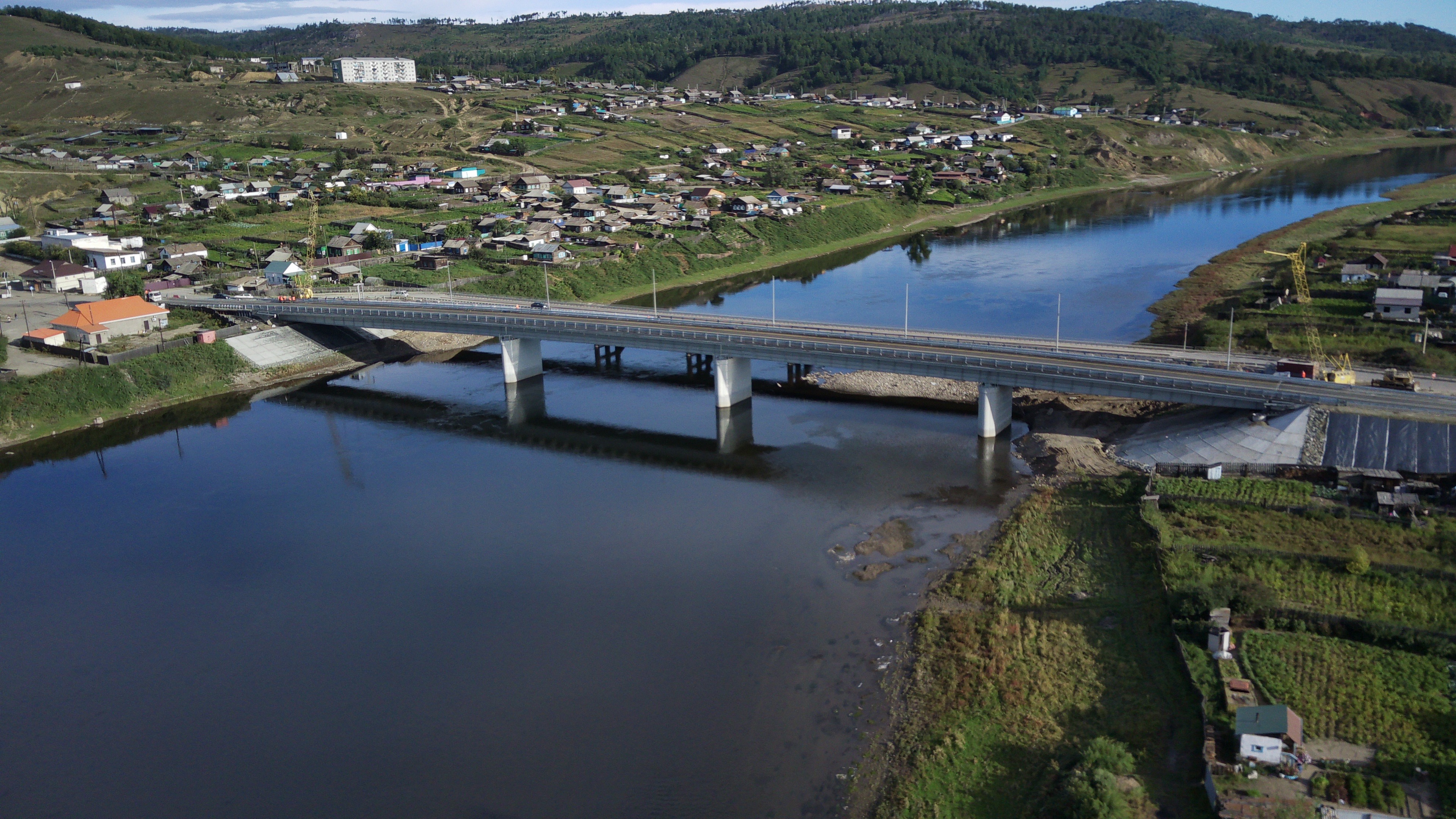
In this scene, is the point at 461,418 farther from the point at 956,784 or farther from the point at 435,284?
the point at 956,784

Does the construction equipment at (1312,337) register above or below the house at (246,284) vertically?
below

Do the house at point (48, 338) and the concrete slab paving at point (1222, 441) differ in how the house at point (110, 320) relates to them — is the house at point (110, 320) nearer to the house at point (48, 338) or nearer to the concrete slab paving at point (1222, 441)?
the house at point (48, 338)

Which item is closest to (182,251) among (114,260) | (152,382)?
(114,260)

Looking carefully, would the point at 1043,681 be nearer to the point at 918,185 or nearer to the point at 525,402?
the point at 525,402

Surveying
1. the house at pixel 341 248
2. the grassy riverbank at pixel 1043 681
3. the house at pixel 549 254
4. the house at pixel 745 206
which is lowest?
the grassy riverbank at pixel 1043 681

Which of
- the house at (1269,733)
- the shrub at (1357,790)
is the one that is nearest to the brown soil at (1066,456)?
the house at (1269,733)
